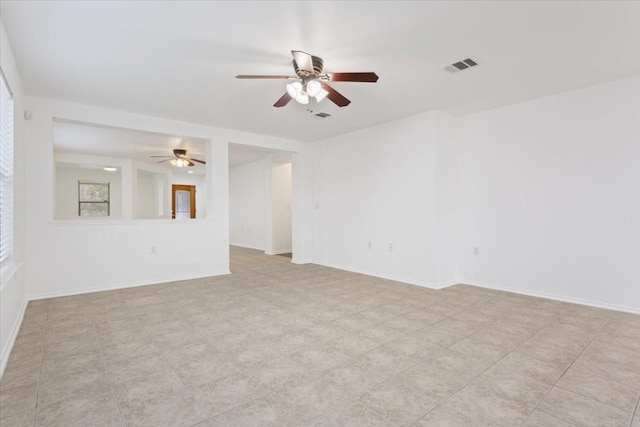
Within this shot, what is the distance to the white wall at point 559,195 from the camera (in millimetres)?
3484

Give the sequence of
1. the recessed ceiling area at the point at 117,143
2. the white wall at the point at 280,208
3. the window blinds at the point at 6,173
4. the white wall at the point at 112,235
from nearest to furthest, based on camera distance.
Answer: the window blinds at the point at 6,173
the white wall at the point at 112,235
the recessed ceiling area at the point at 117,143
the white wall at the point at 280,208

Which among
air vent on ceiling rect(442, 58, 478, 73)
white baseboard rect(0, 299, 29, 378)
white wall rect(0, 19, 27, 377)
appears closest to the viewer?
white baseboard rect(0, 299, 29, 378)

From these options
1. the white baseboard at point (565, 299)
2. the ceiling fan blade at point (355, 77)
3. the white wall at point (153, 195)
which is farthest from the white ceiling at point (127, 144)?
the white baseboard at point (565, 299)

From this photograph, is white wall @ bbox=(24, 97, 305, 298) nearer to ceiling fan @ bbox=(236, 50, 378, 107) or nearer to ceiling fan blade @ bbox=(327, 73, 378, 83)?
ceiling fan @ bbox=(236, 50, 378, 107)

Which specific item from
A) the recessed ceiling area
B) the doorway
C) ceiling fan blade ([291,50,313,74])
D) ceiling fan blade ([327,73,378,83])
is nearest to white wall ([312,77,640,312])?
ceiling fan blade ([327,73,378,83])

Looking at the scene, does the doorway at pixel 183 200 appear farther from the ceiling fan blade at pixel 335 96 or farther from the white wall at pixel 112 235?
the ceiling fan blade at pixel 335 96

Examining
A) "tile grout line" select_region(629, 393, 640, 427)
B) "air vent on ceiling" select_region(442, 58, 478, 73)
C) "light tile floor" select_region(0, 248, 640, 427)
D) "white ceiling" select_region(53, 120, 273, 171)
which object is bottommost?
"tile grout line" select_region(629, 393, 640, 427)

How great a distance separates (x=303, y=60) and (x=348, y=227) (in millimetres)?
3607

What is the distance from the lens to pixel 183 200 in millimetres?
12156

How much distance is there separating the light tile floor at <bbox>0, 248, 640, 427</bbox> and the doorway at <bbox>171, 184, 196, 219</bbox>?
27.6ft

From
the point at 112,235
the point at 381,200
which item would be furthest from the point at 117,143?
the point at 381,200

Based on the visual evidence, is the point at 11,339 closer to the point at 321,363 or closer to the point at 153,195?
the point at 321,363

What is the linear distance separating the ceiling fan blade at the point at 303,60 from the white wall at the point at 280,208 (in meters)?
5.13

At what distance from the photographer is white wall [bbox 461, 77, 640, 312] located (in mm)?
3484
